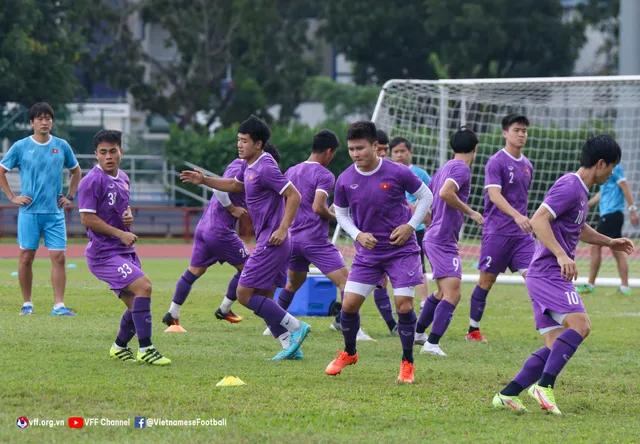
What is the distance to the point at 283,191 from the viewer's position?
8719 mm

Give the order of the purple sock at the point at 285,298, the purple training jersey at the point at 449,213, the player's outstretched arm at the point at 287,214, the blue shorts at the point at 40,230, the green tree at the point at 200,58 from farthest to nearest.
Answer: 1. the green tree at the point at 200,58
2. the blue shorts at the point at 40,230
3. the purple sock at the point at 285,298
4. the purple training jersey at the point at 449,213
5. the player's outstretched arm at the point at 287,214

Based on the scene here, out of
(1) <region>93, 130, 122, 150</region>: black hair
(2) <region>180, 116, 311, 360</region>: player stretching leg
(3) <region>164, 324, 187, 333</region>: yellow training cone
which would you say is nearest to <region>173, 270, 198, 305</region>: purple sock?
(3) <region>164, 324, 187, 333</region>: yellow training cone

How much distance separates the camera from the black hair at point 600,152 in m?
6.89

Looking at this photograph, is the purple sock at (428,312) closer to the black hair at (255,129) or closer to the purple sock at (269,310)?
the purple sock at (269,310)

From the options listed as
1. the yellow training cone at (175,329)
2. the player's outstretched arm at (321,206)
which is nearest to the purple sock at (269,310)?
the player's outstretched arm at (321,206)

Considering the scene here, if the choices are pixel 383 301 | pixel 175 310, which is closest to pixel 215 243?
pixel 175 310

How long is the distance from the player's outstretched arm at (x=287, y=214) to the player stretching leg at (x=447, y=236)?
1.72 m

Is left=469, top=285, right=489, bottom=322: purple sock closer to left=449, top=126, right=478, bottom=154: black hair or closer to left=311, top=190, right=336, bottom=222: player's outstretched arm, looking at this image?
left=449, top=126, right=478, bottom=154: black hair

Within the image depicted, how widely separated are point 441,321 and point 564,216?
2758 mm

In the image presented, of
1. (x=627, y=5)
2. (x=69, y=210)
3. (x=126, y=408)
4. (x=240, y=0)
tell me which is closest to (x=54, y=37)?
(x=69, y=210)

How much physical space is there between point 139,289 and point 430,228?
9.78ft

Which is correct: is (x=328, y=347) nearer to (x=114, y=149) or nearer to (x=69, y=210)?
(x=114, y=149)

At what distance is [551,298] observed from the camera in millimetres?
6902

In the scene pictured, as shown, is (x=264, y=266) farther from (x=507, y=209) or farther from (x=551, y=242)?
(x=551, y=242)
